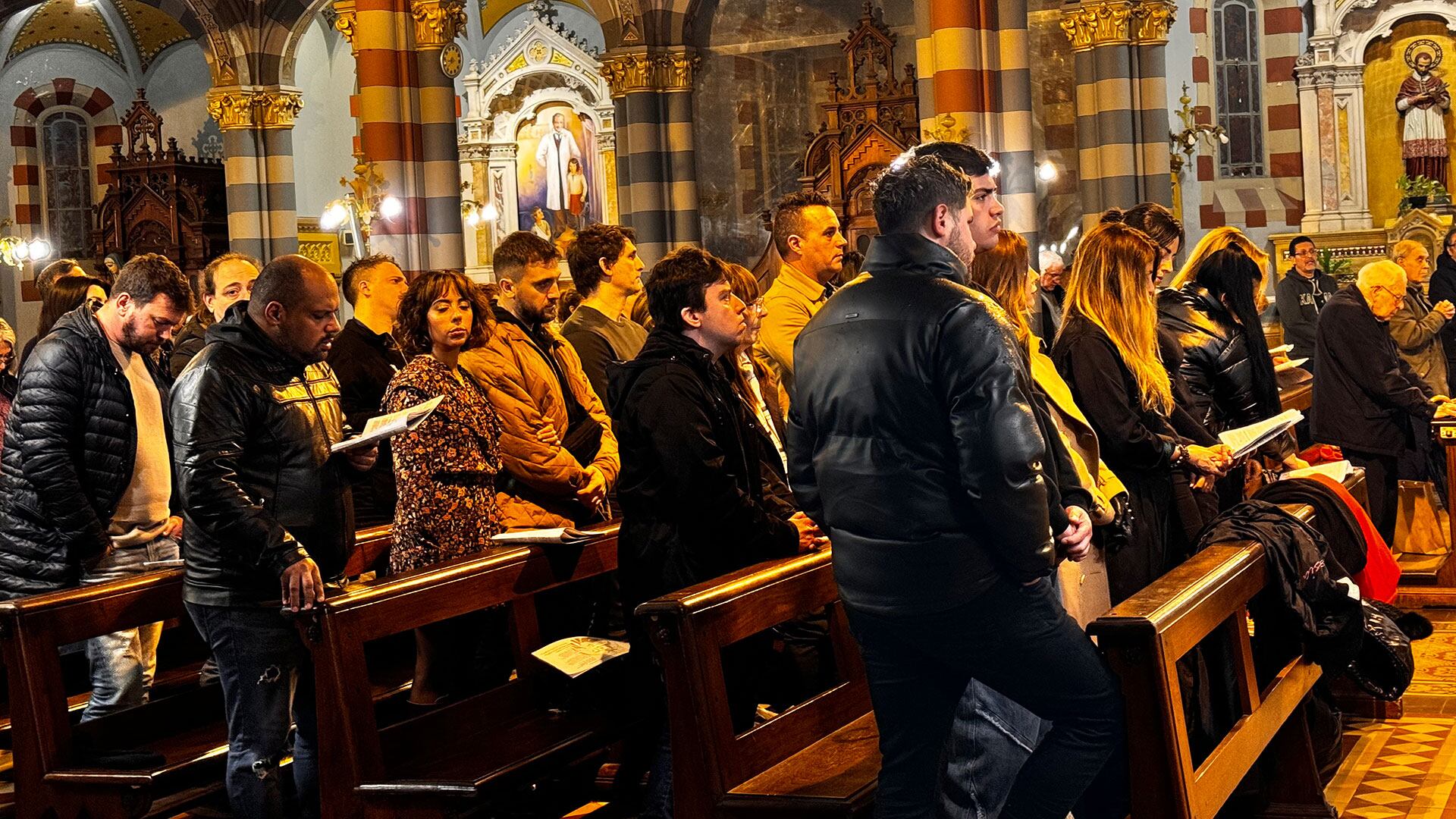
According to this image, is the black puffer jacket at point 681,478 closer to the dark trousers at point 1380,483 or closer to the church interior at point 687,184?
the church interior at point 687,184

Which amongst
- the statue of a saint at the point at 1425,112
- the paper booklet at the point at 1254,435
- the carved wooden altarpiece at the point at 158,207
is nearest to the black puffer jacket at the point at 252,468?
the paper booklet at the point at 1254,435

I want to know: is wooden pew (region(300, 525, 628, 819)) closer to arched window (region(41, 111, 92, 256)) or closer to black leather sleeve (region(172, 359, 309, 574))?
black leather sleeve (region(172, 359, 309, 574))

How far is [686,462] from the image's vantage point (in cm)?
396

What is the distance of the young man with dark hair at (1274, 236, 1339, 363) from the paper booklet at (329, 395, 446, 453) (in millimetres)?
9819

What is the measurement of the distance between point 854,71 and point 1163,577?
43.7 feet

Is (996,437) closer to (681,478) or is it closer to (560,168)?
(681,478)

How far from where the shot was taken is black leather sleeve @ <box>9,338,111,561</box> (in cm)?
468

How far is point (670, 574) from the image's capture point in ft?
13.4

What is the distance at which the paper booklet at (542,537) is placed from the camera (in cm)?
457

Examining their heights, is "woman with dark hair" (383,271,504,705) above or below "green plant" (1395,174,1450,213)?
below

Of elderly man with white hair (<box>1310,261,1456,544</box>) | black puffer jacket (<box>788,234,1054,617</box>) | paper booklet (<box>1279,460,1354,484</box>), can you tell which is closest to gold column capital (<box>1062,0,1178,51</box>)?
elderly man with white hair (<box>1310,261,1456,544</box>)

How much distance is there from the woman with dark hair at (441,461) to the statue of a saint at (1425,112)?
53.1 feet

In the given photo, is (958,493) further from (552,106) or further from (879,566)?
(552,106)

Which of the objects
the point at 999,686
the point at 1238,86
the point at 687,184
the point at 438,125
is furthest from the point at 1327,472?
the point at 1238,86
